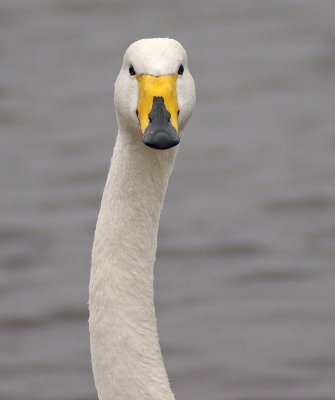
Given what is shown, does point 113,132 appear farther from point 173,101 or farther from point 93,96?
point 173,101

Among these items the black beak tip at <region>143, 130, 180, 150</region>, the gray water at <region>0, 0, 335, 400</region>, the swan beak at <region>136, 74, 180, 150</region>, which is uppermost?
the gray water at <region>0, 0, 335, 400</region>

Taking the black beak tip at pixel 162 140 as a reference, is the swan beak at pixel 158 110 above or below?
above

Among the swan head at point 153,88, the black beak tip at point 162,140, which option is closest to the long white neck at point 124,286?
the swan head at point 153,88

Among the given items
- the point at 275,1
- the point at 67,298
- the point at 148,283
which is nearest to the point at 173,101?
the point at 148,283

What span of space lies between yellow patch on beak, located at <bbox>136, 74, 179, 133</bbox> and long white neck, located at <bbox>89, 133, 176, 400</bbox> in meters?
0.44

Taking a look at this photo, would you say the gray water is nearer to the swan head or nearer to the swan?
the swan

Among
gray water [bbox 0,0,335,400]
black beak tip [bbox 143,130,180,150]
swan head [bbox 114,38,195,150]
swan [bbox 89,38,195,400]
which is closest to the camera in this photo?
black beak tip [bbox 143,130,180,150]

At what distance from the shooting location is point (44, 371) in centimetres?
966

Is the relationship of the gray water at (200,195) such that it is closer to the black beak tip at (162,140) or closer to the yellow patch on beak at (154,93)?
the yellow patch on beak at (154,93)

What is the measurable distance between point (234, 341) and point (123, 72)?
4.58 meters

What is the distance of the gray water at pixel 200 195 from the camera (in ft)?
32.2

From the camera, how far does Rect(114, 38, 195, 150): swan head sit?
548cm

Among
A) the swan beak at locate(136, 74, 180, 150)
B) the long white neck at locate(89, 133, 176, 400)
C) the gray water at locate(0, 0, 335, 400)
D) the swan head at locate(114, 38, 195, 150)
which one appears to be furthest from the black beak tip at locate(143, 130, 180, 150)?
the gray water at locate(0, 0, 335, 400)

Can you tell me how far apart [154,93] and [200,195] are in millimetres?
6662
